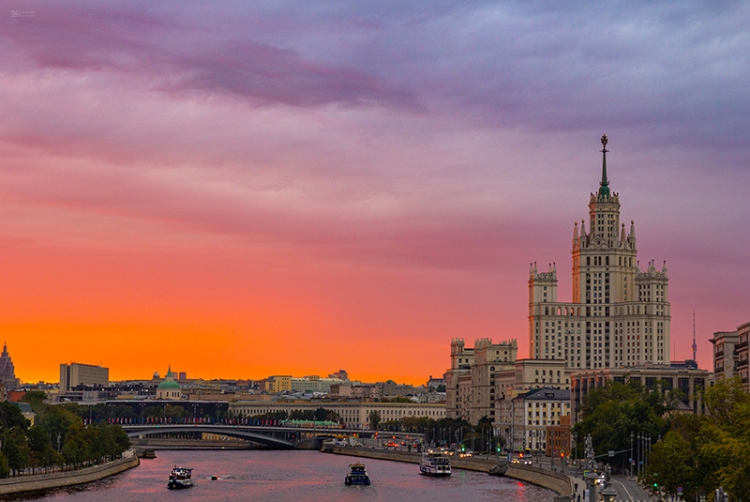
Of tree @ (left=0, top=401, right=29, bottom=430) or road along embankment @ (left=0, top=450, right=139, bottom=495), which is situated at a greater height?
tree @ (left=0, top=401, right=29, bottom=430)

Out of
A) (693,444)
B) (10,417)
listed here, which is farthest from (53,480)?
(693,444)

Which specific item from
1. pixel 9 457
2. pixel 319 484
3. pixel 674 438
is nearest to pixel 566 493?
pixel 674 438

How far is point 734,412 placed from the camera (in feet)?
303

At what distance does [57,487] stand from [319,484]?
127ft

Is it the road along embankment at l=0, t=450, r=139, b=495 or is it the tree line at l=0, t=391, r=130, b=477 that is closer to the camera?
the road along embankment at l=0, t=450, r=139, b=495

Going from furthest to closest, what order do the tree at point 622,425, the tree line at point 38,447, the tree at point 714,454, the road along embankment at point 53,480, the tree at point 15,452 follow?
the tree at point 622,425
the tree line at point 38,447
the tree at point 15,452
the road along embankment at point 53,480
the tree at point 714,454

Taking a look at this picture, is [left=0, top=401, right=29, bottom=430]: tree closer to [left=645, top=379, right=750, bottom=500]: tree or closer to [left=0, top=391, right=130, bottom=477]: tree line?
[left=0, top=391, right=130, bottom=477]: tree line

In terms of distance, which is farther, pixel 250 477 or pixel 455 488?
pixel 250 477

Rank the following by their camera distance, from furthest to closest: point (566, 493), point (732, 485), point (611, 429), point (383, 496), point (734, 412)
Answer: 1. point (611, 429)
2. point (383, 496)
3. point (566, 493)
4. point (734, 412)
5. point (732, 485)

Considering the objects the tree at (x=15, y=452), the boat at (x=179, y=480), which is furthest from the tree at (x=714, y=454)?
the boat at (x=179, y=480)

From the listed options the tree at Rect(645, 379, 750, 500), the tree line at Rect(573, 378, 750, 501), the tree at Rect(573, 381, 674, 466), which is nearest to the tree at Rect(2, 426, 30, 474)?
the tree line at Rect(573, 378, 750, 501)

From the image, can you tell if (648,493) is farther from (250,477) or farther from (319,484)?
(250,477)

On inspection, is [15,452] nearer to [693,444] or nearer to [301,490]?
[301,490]

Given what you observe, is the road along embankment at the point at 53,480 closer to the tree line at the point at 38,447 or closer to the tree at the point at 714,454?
the tree line at the point at 38,447
